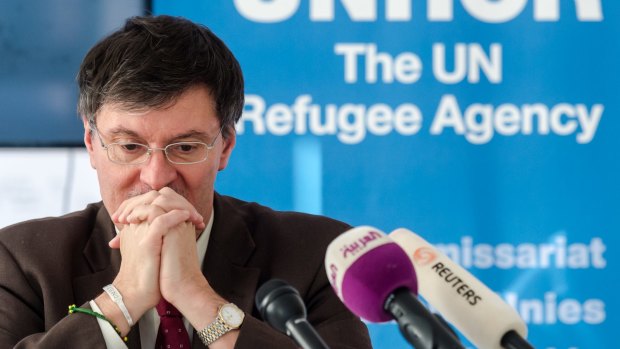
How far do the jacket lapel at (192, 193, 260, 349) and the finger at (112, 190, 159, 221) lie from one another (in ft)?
0.91

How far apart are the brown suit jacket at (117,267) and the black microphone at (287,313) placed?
75 centimetres

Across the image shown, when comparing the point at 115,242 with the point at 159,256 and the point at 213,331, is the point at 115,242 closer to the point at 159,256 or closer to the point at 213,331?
the point at 159,256

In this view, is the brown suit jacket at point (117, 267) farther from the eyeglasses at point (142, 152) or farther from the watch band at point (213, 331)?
the eyeglasses at point (142, 152)

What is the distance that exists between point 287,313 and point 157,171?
3.13ft

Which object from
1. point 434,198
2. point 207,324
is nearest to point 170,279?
point 207,324

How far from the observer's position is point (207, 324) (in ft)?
6.04

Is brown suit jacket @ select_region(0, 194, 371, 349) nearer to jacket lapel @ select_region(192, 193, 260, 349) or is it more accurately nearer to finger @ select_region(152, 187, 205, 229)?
jacket lapel @ select_region(192, 193, 260, 349)

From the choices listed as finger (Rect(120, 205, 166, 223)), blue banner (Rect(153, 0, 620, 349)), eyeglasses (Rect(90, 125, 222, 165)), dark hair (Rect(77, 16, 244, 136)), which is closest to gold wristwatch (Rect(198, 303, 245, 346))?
finger (Rect(120, 205, 166, 223))

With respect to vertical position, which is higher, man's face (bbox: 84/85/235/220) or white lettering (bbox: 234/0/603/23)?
white lettering (bbox: 234/0/603/23)

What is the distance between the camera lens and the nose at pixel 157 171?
1991 mm

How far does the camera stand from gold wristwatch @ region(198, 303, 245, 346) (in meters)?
1.83

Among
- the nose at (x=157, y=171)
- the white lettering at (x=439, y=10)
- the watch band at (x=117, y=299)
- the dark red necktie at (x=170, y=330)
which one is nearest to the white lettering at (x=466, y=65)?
the white lettering at (x=439, y=10)

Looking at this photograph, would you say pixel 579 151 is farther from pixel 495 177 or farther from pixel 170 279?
pixel 170 279

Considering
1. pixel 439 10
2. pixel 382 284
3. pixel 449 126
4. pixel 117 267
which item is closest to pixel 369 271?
pixel 382 284
